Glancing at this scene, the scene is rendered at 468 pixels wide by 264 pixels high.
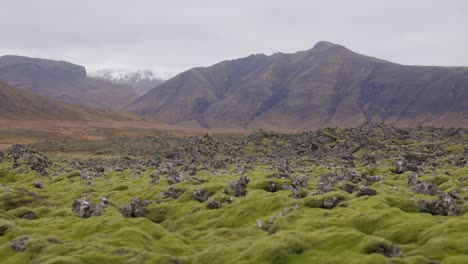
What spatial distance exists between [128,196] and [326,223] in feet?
70.3

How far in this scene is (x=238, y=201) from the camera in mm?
33250

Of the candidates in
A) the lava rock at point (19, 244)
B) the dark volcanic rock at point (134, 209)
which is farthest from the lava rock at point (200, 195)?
the lava rock at point (19, 244)

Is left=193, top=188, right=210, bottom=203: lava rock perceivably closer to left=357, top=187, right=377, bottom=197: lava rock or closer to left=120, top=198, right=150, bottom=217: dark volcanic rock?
left=120, top=198, right=150, bottom=217: dark volcanic rock

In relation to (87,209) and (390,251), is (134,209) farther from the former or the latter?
(390,251)

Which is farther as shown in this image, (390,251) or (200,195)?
Result: (200,195)

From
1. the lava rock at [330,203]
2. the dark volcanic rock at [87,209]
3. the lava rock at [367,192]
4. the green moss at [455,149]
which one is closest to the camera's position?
the dark volcanic rock at [87,209]

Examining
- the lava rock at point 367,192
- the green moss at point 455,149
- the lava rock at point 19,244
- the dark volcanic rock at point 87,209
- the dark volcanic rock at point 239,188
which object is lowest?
the lava rock at point 19,244

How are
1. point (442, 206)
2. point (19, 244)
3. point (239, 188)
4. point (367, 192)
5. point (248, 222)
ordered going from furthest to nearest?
point (239, 188) → point (367, 192) → point (248, 222) → point (442, 206) → point (19, 244)

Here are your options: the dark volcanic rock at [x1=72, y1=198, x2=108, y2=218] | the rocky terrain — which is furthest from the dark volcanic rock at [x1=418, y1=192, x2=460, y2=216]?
the dark volcanic rock at [x1=72, y1=198, x2=108, y2=218]

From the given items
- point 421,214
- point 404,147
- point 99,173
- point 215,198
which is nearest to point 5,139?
point 99,173

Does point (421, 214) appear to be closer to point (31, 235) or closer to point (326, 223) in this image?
point (326, 223)

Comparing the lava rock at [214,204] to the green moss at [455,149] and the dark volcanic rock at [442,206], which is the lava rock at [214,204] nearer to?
the dark volcanic rock at [442,206]

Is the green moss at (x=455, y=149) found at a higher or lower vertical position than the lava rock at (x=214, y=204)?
higher

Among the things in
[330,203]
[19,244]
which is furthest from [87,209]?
[330,203]
